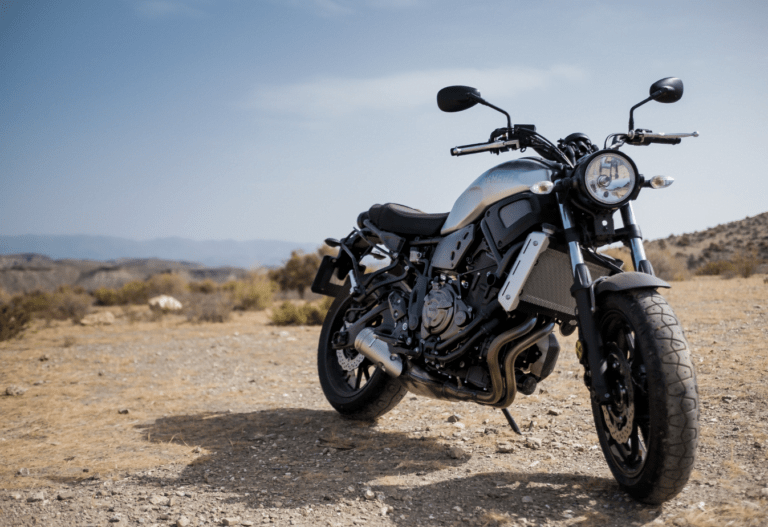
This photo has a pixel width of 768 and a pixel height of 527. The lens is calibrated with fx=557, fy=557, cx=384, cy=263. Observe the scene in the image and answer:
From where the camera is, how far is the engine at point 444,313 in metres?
3.45

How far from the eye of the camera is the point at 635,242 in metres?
2.89

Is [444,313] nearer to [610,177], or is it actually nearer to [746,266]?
[610,177]

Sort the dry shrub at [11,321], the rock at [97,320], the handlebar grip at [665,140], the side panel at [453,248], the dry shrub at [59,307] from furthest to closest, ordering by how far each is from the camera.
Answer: the dry shrub at [59,307] → the rock at [97,320] → the dry shrub at [11,321] → the side panel at [453,248] → the handlebar grip at [665,140]

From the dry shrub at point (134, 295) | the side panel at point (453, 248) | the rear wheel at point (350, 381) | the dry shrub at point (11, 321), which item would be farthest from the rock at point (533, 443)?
the dry shrub at point (134, 295)

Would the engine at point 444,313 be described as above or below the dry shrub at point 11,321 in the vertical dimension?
above

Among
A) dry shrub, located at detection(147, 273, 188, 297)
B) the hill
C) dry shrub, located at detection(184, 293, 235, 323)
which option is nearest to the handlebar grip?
dry shrub, located at detection(184, 293, 235, 323)

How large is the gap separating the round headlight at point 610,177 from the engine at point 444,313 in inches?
42.6

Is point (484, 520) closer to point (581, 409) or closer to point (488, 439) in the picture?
point (488, 439)

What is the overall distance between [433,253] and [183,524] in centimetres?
228

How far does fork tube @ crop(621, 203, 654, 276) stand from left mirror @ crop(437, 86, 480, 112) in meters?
1.03

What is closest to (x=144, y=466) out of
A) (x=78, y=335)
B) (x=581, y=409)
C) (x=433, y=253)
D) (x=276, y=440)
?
(x=276, y=440)

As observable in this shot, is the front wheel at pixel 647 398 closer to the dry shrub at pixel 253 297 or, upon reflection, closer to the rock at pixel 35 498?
the rock at pixel 35 498

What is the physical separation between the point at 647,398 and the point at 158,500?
2.62 m

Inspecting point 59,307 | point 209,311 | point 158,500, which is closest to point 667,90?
point 158,500
